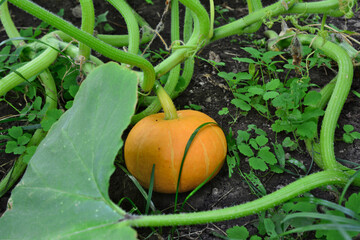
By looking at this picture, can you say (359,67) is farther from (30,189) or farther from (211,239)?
(30,189)

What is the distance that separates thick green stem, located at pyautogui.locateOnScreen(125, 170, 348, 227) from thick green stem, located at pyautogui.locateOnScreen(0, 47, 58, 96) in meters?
1.00

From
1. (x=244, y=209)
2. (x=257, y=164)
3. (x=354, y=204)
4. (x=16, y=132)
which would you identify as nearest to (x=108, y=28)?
(x=16, y=132)

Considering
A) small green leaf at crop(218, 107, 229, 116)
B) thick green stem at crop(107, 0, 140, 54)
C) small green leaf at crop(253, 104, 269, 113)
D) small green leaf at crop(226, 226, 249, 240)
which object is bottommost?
small green leaf at crop(226, 226, 249, 240)

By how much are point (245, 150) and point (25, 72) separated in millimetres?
1053

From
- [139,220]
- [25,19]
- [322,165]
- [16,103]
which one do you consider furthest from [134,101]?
[25,19]

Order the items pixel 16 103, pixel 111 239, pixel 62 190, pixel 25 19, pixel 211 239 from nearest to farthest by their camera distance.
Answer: pixel 111 239, pixel 62 190, pixel 211 239, pixel 16 103, pixel 25 19

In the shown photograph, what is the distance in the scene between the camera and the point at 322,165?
1498mm

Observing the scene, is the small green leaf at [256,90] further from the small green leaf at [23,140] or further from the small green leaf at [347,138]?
the small green leaf at [23,140]

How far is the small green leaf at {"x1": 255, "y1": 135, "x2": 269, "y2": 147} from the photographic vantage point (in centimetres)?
153

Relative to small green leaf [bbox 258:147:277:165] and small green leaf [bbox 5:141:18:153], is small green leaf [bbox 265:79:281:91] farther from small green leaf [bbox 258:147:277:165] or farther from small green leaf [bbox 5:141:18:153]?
small green leaf [bbox 5:141:18:153]

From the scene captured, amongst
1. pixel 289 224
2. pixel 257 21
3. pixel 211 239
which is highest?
pixel 257 21

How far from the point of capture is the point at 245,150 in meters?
1.52

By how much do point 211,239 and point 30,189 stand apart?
660mm

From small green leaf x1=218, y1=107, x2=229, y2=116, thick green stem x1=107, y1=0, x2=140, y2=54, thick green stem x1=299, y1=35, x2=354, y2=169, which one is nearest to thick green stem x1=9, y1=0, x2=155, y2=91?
thick green stem x1=107, y1=0, x2=140, y2=54
